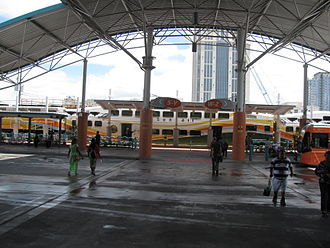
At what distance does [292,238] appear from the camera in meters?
6.28

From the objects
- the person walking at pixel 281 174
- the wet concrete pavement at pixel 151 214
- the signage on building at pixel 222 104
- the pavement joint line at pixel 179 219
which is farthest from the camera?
the signage on building at pixel 222 104

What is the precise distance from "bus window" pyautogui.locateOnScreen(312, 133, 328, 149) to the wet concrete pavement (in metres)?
9.14

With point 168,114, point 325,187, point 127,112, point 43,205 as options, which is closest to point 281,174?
point 325,187

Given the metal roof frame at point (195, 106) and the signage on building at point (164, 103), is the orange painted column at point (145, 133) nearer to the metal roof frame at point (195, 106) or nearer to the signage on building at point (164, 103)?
the signage on building at point (164, 103)

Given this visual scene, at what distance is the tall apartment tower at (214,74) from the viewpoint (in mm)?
137125

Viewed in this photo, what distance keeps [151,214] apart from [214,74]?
437 ft

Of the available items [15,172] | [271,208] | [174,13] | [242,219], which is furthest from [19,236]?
[174,13]

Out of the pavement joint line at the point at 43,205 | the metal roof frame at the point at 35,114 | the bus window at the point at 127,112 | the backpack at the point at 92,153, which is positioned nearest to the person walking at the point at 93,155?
the backpack at the point at 92,153

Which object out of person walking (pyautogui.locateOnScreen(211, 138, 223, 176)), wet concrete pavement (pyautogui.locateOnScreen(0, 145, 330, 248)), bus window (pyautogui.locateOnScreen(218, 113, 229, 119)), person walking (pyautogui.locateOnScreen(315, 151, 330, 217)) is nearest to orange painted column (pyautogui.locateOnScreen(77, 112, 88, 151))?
wet concrete pavement (pyautogui.locateOnScreen(0, 145, 330, 248))

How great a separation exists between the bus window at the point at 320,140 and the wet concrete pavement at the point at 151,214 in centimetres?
914

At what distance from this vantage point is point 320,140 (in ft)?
68.7

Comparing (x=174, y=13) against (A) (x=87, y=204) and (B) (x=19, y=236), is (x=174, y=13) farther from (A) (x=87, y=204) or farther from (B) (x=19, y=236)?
(B) (x=19, y=236)

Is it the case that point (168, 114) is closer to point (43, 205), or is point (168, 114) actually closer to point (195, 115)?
point (195, 115)

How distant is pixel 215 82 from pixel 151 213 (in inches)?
Result: 5224
